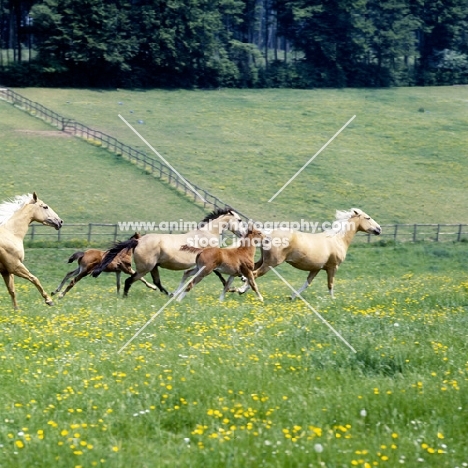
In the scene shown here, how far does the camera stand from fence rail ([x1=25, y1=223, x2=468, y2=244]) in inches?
1363

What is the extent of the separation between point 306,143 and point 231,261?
50.1 metres

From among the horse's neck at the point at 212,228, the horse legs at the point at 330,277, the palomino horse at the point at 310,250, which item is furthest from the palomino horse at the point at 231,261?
the horse legs at the point at 330,277

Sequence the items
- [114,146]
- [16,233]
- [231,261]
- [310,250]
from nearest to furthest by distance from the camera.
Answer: [16,233]
[231,261]
[310,250]
[114,146]

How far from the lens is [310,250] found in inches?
734

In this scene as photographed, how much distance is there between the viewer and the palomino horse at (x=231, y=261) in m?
16.2

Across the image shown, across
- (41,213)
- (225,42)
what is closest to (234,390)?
(41,213)

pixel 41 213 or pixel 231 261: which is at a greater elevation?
pixel 41 213

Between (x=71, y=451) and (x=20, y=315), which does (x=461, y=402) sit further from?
(x=20, y=315)

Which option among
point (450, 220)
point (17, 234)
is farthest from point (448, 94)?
point (17, 234)

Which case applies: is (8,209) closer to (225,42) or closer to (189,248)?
(189,248)

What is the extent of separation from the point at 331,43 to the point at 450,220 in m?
51.1

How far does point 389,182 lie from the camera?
56031mm

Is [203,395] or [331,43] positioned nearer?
[203,395]

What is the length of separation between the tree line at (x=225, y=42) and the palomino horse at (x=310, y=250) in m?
62.5
